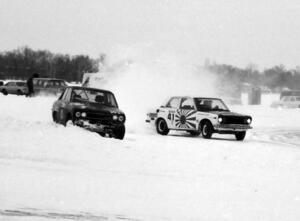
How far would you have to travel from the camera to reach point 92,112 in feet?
51.5

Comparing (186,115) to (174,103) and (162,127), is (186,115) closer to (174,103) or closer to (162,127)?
(174,103)

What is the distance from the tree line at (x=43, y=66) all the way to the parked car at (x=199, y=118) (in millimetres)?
79271

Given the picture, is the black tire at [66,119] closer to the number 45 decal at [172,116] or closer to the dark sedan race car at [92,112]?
the dark sedan race car at [92,112]

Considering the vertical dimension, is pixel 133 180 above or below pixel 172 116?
below

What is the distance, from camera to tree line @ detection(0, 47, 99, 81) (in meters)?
102

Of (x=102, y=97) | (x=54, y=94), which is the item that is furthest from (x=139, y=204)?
(x=54, y=94)

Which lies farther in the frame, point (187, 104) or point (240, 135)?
point (187, 104)

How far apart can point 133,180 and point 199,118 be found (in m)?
10.3

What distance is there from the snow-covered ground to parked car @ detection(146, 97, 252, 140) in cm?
347

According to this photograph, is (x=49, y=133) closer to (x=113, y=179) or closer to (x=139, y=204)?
(x=113, y=179)

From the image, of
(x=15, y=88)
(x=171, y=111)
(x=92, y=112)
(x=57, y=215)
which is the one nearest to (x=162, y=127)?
(x=171, y=111)

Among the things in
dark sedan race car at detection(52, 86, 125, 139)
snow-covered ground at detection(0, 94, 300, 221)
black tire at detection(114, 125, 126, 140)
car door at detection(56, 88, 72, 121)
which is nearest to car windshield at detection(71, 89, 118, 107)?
dark sedan race car at detection(52, 86, 125, 139)

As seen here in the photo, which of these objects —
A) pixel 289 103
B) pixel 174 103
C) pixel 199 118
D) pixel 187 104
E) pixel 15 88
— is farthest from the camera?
pixel 289 103

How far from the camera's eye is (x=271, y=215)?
22.7 feet
